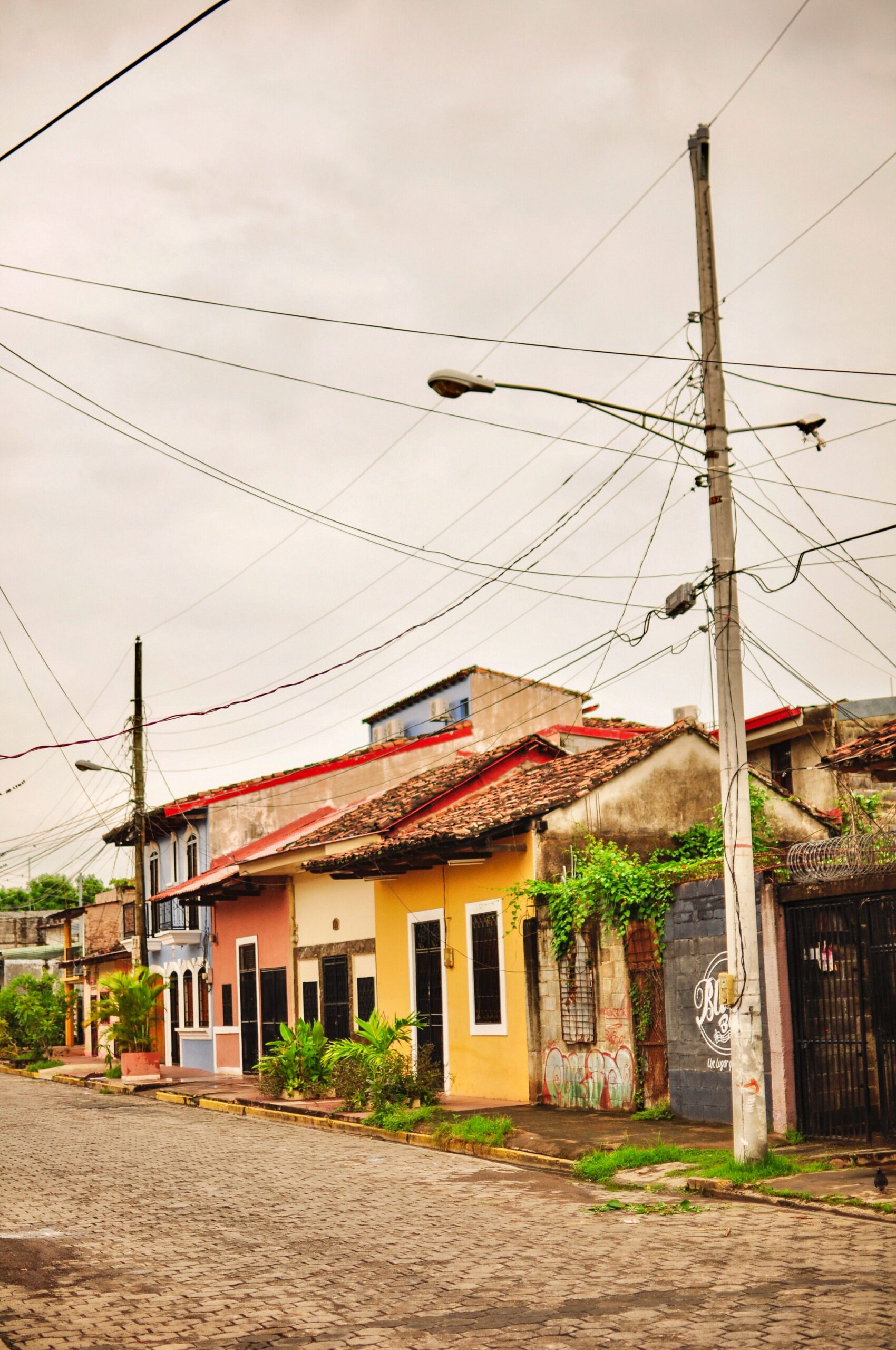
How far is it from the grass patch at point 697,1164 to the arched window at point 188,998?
2211cm

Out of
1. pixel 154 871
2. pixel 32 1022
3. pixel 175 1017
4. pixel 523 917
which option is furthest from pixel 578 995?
pixel 32 1022

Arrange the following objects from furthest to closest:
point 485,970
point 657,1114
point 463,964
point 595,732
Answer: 1. point 595,732
2. point 463,964
3. point 485,970
4. point 657,1114

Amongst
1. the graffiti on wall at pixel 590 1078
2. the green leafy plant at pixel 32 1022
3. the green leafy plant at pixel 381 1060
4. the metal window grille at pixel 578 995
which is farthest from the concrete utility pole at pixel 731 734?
the green leafy plant at pixel 32 1022

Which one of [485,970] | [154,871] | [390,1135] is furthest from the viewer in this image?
[154,871]

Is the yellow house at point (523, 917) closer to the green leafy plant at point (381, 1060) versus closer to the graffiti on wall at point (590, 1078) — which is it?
the graffiti on wall at point (590, 1078)

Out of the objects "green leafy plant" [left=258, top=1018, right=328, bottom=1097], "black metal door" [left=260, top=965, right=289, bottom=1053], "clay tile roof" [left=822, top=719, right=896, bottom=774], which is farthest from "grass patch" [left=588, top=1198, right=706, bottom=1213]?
"black metal door" [left=260, top=965, right=289, bottom=1053]

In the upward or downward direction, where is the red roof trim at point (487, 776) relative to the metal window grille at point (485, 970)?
upward

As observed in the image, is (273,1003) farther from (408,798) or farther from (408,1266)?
(408,1266)

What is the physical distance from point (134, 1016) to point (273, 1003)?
3.01 meters

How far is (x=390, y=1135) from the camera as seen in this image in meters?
16.7

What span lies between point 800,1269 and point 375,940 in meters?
16.3

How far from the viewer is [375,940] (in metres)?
23.7

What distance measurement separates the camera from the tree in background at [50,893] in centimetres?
9112

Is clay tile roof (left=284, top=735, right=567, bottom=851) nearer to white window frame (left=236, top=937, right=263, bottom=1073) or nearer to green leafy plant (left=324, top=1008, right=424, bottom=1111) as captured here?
green leafy plant (left=324, top=1008, right=424, bottom=1111)
